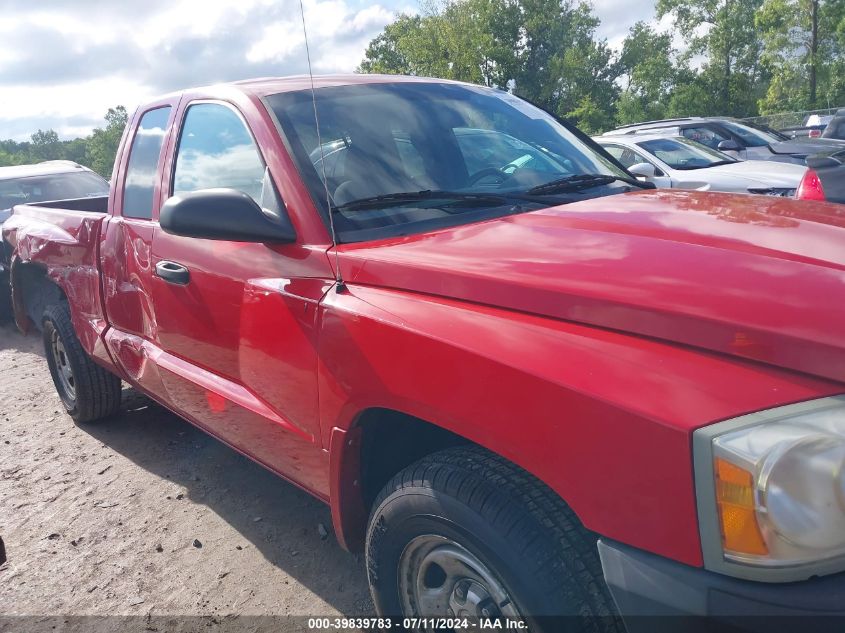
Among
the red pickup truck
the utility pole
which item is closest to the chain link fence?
the utility pole

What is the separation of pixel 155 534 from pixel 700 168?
25.3 ft

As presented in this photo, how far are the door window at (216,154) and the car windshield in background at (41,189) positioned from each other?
6.21 meters

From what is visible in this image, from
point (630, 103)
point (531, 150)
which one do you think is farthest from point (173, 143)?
point (630, 103)

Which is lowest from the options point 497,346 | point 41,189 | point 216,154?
point 497,346

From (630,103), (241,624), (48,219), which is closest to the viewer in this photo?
(241,624)

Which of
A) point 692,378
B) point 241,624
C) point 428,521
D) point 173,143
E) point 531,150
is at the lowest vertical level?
point 241,624

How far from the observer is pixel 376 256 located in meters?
2.10

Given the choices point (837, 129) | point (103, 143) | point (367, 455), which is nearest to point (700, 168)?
point (837, 129)

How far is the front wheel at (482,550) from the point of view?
62.5 inches

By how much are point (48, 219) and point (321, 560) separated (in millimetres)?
2816

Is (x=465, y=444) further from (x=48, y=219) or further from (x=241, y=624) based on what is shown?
(x=48, y=219)

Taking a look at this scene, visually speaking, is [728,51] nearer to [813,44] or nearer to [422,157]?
[813,44]

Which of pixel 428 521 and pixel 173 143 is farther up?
pixel 173 143

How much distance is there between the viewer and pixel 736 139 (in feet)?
47.1
